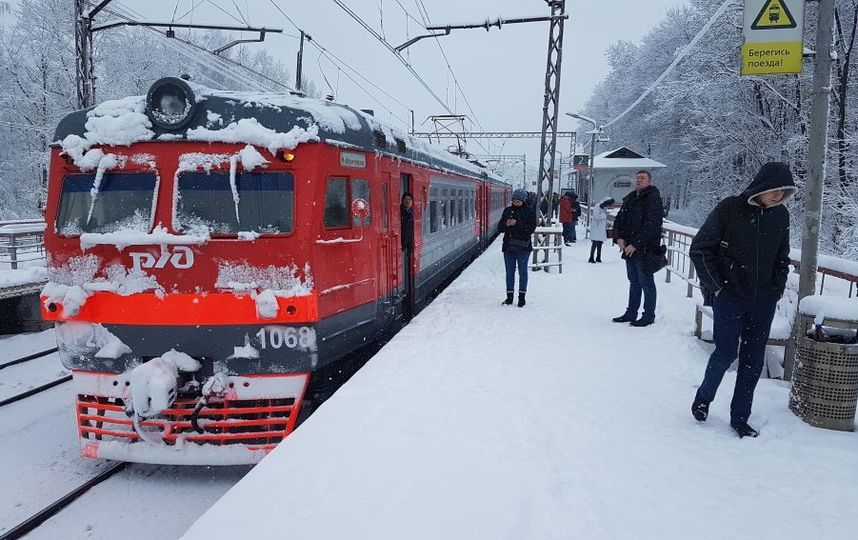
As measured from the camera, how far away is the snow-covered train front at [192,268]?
4562 millimetres

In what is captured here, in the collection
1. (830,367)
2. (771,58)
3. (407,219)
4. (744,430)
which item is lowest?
(744,430)

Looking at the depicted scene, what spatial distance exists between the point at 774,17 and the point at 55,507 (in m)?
6.93

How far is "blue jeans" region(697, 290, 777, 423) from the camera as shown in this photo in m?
3.94

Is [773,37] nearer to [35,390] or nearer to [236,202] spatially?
[236,202]

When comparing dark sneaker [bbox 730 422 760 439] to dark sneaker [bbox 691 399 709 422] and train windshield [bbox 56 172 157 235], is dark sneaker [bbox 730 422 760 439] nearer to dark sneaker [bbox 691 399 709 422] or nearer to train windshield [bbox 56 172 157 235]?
dark sneaker [bbox 691 399 709 422]

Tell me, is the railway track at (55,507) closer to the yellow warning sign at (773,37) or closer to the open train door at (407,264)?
the open train door at (407,264)

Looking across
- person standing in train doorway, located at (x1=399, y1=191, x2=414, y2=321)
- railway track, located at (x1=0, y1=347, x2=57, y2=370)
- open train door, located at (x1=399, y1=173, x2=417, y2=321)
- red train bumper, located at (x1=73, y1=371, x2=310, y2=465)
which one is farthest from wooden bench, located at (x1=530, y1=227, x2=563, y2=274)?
railway track, located at (x1=0, y1=347, x2=57, y2=370)

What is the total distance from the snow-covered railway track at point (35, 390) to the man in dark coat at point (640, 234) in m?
7.34

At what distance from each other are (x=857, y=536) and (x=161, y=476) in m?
4.80

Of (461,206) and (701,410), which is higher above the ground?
(461,206)

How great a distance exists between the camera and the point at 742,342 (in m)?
4.10

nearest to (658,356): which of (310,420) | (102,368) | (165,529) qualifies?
(310,420)

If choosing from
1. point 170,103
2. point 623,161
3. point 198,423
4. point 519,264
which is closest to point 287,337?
point 198,423

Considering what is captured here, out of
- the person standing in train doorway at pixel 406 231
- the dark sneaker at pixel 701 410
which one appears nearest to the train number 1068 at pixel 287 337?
the dark sneaker at pixel 701 410
